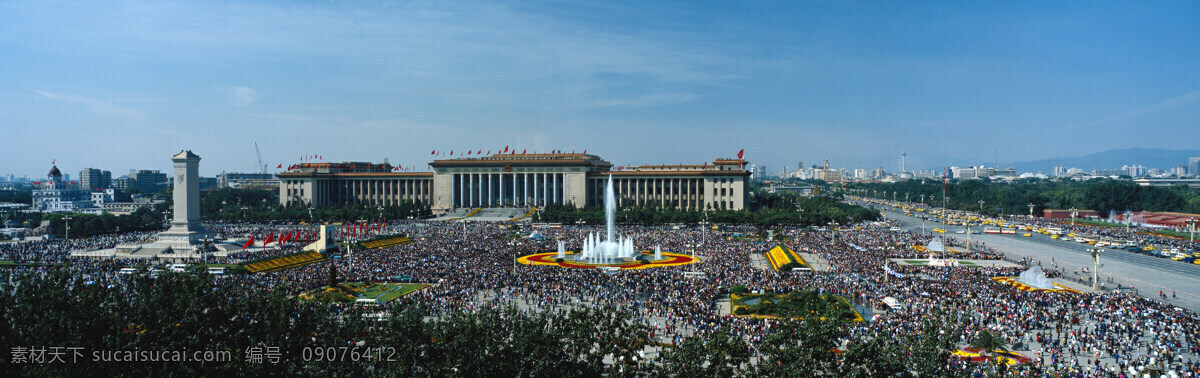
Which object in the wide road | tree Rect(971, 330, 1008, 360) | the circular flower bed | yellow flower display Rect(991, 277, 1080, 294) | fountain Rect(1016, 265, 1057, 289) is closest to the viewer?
tree Rect(971, 330, 1008, 360)

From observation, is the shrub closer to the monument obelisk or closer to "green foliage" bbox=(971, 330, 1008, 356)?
"green foliage" bbox=(971, 330, 1008, 356)

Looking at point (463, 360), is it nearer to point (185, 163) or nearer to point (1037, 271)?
point (1037, 271)

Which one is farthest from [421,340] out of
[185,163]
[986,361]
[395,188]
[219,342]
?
[395,188]

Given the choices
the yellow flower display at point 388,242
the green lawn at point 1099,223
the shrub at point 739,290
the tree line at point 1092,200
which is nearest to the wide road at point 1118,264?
the shrub at point 739,290

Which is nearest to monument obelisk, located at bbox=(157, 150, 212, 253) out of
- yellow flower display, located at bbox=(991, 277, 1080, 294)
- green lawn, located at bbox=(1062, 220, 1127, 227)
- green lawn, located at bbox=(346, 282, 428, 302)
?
green lawn, located at bbox=(346, 282, 428, 302)

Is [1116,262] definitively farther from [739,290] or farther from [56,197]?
[56,197]

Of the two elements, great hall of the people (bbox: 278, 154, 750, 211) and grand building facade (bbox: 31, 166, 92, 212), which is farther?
grand building facade (bbox: 31, 166, 92, 212)
